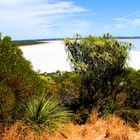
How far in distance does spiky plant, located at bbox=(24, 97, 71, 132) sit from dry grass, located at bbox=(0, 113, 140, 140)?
293 mm

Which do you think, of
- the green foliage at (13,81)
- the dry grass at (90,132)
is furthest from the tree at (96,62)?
the green foliage at (13,81)

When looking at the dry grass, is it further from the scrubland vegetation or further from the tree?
the tree

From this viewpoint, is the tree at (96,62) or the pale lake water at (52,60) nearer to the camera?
the tree at (96,62)

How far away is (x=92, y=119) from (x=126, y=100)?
383cm

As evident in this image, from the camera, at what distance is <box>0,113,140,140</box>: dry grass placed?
13945 millimetres

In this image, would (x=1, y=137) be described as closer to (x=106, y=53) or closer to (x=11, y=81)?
(x=11, y=81)

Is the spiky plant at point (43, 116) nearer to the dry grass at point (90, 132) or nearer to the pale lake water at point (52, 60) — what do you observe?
the dry grass at point (90, 132)

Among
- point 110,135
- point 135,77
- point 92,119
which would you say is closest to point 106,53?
point 135,77

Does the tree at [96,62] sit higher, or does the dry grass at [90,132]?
the tree at [96,62]

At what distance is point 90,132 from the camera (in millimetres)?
15961

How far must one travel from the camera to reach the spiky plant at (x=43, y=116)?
48.2 feet

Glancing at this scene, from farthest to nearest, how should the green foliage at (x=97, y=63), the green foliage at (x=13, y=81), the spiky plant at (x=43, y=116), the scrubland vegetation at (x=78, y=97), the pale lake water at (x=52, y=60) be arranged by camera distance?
the pale lake water at (x=52, y=60) → the green foliage at (x=97, y=63) → the spiky plant at (x=43, y=116) → the scrubland vegetation at (x=78, y=97) → the green foliage at (x=13, y=81)

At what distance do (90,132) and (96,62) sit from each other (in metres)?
4.64

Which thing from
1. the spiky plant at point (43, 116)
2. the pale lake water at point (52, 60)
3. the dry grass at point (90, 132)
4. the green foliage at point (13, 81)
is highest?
the green foliage at point (13, 81)
